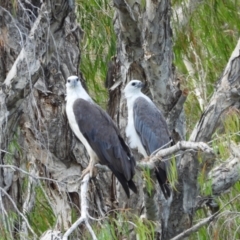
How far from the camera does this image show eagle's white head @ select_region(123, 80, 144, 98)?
548 cm

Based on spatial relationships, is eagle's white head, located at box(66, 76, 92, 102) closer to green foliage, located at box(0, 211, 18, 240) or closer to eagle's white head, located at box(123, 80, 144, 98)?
eagle's white head, located at box(123, 80, 144, 98)

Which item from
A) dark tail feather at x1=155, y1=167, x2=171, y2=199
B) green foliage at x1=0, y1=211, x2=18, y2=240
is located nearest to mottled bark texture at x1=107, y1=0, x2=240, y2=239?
dark tail feather at x1=155, y1=167, x2=171, y2=199

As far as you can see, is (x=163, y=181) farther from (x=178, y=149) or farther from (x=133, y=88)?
(x=178, y=149)

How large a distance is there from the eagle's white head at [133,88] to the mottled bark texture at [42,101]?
359mm

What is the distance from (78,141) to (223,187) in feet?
3.37

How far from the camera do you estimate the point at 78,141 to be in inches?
224

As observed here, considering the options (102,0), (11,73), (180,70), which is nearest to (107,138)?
(11,73)

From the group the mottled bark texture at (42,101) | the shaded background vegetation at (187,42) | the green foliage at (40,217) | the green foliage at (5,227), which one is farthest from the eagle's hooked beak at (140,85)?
the green foliage at (5,227)

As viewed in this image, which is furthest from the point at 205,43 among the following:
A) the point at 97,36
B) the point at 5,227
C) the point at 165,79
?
the point at 5,227

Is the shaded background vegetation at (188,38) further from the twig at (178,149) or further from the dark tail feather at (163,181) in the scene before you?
the twig at (178,149)

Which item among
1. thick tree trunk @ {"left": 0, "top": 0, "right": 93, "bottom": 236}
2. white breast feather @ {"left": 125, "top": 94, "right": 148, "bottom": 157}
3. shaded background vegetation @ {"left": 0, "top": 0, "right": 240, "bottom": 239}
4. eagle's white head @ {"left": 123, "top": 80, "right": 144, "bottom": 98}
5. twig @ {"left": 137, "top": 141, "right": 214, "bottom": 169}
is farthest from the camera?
shaded background vegetation @ {"left": 0, "top": 0, "right": 240, "bottom": 239}

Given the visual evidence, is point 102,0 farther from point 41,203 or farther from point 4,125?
point 4,125

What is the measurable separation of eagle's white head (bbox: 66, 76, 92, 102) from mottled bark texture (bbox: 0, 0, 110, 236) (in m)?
0.15

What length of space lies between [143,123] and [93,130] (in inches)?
24.4
